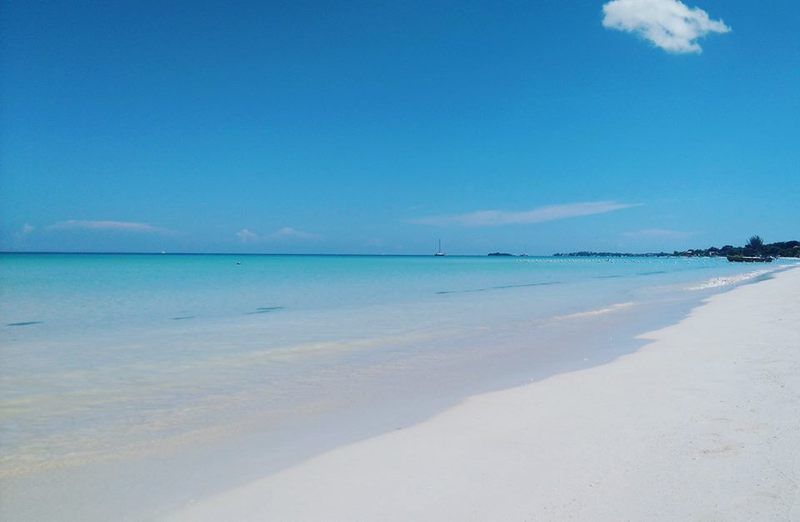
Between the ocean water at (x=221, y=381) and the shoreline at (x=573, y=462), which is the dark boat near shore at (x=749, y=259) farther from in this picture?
the shoreline at (x=573, y=462)

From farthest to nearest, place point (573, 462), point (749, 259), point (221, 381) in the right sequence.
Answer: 1. point (749, 259)
2. point (221, 381)
3. point (573, 462)

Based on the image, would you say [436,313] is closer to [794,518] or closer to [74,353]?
[74,353]

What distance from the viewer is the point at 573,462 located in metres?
4.66

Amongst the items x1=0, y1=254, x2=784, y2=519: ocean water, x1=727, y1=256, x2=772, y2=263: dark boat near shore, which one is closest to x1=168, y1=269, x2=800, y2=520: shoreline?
x1=0, y1=254, x2=784, y2=519: ocean water

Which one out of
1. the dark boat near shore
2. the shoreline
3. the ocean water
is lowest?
the ocean water

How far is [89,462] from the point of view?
17.1 feet

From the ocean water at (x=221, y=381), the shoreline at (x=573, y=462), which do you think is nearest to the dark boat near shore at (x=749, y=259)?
the ocean water at (x=221, y=381)

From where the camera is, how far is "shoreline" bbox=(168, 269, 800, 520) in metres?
3.89

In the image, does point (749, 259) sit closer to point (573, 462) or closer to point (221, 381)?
point (221, 381)

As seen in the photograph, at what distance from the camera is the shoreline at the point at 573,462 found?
3.89 m

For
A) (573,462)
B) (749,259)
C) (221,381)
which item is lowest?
(221,381)

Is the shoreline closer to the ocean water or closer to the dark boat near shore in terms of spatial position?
the ocean water

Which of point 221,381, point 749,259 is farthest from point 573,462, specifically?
point 749,259

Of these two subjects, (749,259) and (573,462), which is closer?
(573,462)
